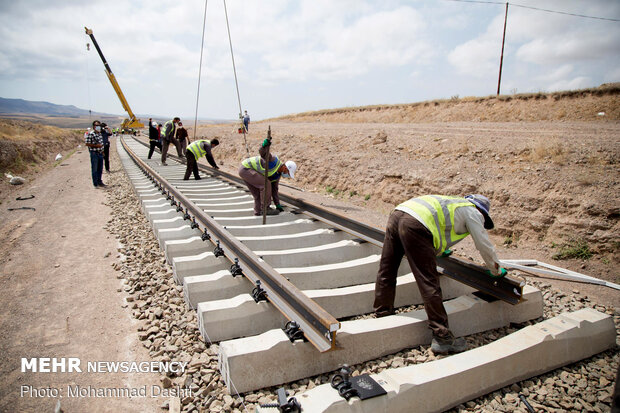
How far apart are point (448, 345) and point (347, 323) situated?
82cm

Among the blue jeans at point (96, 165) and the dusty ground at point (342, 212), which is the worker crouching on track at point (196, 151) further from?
the blue jeans at point (96, 165)

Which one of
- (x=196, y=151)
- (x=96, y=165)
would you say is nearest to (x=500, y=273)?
(x=196, y=151)

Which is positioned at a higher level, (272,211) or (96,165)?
(96,165)

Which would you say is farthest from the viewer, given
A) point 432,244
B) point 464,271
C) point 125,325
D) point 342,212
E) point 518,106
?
point 518,106

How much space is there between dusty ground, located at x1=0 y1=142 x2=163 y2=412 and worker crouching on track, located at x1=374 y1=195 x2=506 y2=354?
207 centimetres

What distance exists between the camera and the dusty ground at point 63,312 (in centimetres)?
250

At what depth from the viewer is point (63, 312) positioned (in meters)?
3.52

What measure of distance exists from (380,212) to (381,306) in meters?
4.71

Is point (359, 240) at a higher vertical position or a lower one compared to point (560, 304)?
higher

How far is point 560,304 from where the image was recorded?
12.0ft

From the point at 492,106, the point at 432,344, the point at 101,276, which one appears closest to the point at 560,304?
the point at 432,344

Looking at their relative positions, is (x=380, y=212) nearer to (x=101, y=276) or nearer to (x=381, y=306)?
(x=381, y=306)

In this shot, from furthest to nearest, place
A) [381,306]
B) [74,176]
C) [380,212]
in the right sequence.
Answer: [74,176] < [380,212] < [381,306]

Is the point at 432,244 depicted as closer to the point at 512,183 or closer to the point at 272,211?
the point at 272,211
